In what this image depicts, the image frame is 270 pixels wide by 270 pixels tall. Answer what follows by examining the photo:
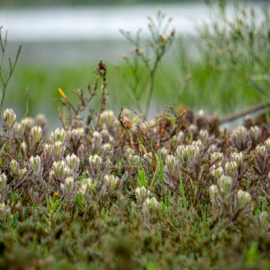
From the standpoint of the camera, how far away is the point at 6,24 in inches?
368

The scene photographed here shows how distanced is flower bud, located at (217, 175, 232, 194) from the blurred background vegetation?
1.44 meters

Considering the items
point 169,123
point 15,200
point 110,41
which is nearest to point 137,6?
point 110,41

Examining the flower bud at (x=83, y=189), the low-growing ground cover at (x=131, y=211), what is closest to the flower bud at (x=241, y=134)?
the low-growing ground cover at (x=131, y=211)

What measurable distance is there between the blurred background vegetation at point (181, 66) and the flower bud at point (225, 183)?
1436mm

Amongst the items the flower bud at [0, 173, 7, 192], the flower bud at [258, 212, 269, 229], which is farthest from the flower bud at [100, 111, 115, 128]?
the flower bud at [258, 212, 269, 229]

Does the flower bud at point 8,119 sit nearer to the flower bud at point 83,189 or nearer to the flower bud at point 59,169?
the flower bud at point 59,169

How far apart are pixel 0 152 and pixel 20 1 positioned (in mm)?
7794

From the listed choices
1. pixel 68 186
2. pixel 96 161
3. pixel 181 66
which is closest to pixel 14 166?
pixel 68 186

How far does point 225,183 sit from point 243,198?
0.13 meters

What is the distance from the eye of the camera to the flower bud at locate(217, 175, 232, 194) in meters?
1.63

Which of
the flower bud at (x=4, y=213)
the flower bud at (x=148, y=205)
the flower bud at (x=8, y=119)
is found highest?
the flower bud at (x=8, y=119)

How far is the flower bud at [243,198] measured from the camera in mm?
1540

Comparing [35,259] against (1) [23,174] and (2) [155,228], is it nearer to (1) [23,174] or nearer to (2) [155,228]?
(2) [155,228]

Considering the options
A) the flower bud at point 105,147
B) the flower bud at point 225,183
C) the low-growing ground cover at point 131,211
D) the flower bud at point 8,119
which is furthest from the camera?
the flower bud at point 105,147
